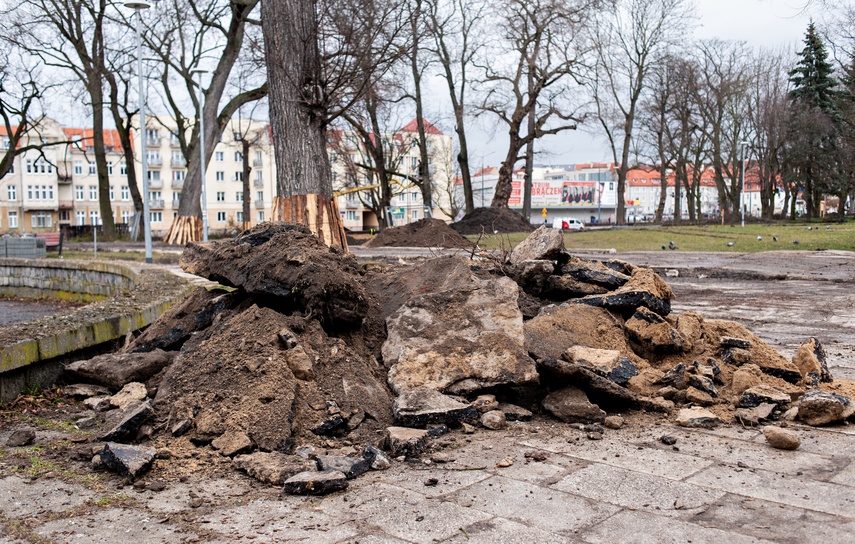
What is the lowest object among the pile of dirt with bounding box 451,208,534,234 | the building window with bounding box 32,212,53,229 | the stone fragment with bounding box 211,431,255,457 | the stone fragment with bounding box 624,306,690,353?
the stone fragment with bounding box 211,431,255,457

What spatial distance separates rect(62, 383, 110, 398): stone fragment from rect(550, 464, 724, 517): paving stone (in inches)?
141

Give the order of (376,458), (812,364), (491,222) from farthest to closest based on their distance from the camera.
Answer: (491,222) → (812,364) → (376,458)

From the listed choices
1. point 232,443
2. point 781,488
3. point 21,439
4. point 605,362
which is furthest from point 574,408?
point 21,439

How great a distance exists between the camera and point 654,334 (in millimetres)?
5684

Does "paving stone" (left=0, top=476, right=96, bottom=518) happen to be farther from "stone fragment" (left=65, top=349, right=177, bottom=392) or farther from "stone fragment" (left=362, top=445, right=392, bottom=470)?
"stone fragment" (left=65, top=349, right=177, bottom=392)

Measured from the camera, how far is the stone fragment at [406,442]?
414 centimetres

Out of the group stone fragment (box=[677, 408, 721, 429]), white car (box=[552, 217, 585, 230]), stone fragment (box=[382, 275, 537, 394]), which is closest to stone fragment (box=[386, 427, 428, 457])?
stone fragment (box=[382, 275, 537, 394])

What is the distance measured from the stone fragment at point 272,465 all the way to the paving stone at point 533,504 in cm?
85

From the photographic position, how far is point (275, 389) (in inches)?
179

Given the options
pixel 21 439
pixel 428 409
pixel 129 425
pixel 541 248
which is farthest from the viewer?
pixel 541 248

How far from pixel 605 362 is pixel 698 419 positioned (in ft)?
2.48

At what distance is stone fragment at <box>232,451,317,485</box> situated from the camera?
12.3ft

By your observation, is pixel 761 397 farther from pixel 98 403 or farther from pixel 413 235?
pixel 413 235

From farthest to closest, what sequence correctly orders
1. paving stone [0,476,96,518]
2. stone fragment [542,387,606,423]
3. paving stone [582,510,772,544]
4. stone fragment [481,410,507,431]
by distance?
stone fragment [542,387,606,423] → stone fragment [481,410,507,431] → paving stone [0,476,96,518] → paving stone [582,510,772,544]
